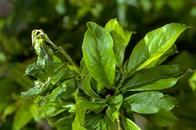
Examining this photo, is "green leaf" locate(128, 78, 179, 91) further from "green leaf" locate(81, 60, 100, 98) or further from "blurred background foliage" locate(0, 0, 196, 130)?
"blurred background foliage" locate(0, 0, 196, 130)

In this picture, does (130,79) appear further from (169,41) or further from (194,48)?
(194,48)

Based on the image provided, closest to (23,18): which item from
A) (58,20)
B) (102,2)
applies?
(58,20)

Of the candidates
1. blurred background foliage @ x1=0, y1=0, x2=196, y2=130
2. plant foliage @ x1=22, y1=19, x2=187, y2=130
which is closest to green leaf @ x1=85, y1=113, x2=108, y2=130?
plant foliage @ x1=22, y1=19, x2=187, y2=130

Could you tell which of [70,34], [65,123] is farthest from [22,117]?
[65,123]

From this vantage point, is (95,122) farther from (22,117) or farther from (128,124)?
(22,117)

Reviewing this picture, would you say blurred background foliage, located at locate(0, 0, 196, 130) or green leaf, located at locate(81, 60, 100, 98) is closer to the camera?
green leaf, located at locate(81, 60, 100, 98)

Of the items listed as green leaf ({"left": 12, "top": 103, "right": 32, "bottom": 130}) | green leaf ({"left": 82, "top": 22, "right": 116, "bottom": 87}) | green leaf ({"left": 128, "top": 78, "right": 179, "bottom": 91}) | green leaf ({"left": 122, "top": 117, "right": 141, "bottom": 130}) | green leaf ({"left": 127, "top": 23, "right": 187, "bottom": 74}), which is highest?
green leaf ({"left": 12, "top": 103, "right": 32, "bottom": 130})

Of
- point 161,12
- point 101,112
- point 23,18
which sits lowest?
point 101,112

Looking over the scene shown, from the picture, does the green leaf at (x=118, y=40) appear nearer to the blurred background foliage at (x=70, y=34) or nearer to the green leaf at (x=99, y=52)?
the green leaf at (x=99, y=52)
